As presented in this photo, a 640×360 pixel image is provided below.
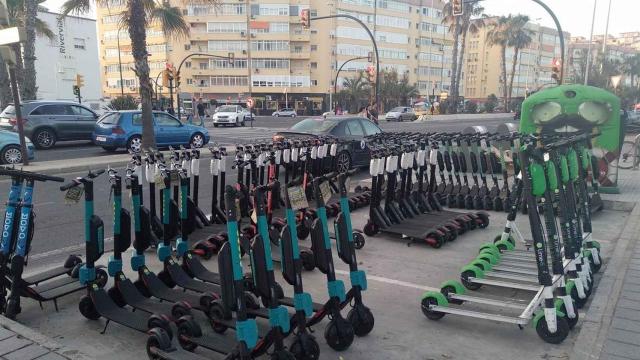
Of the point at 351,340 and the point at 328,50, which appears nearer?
the point at 351,340

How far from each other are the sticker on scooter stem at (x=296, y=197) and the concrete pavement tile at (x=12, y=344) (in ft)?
6.94


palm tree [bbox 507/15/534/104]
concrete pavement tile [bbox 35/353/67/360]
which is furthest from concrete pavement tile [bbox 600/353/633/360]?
palm tree [bbox 507/15/534/104]

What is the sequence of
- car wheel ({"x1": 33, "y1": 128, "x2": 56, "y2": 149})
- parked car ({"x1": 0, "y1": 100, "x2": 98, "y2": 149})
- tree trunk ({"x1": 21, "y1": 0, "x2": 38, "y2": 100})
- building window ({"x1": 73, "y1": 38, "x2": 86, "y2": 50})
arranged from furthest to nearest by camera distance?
A: building window ({"x1": 73, "y1": 38, "x2": 86, "y2": 50}), tree trunk ({"x1": 21, "y1": 0, "x2": 38, "y2": 100}), car wheel ({"x1": 33, "y1": 128, "x2": 56, "y2": 149}), parked car ({"x1": 0, "y1": 100, "x2": 98, "y2": 149})

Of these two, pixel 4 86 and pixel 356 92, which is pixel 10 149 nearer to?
pixel 4 86

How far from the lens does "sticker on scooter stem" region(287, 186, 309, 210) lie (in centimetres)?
344

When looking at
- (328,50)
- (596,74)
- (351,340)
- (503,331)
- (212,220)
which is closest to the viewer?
(351,340)

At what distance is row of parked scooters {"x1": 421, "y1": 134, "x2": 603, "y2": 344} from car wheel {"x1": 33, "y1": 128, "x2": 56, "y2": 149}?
17.4 metres

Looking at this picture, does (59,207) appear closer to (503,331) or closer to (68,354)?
(68,354)

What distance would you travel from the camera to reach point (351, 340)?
11.9 ft

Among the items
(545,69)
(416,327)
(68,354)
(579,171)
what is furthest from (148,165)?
(545,69)

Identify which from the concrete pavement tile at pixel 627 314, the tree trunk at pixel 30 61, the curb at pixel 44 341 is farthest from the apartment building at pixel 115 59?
the concrete pavement tile at pixel 627 314

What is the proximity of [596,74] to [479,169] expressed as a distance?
159 feet

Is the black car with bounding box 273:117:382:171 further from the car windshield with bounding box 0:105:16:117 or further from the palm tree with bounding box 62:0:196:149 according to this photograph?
the car windshield with bounding box 0:105:16:117

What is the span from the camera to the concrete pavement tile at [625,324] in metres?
3.70
